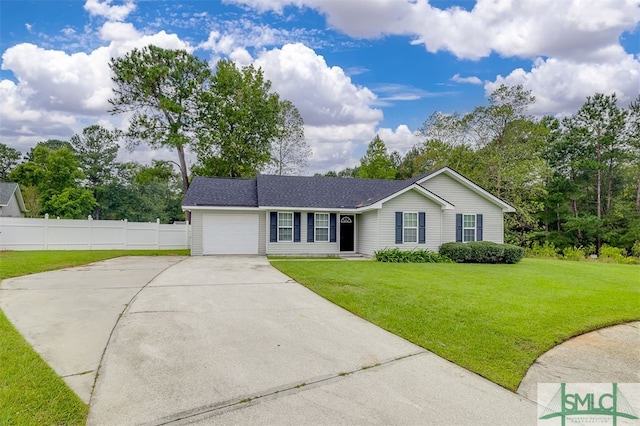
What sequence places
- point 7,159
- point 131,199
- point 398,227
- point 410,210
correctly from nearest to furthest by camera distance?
point 398,227, point 410,210, point 7,159, point 131,199

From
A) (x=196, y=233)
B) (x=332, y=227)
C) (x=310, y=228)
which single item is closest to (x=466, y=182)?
(x=332, y=227)

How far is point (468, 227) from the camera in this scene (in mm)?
17156

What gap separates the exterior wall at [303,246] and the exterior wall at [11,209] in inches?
881

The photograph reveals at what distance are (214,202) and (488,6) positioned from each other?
44.2 feet

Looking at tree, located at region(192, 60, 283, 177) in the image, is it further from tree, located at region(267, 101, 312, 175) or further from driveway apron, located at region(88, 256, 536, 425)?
driveway apron, located at region(88, 256, 536, 425)

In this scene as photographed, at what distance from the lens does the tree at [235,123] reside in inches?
1060

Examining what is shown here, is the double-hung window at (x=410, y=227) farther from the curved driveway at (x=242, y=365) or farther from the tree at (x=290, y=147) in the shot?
the tree at (x=290, y=147)

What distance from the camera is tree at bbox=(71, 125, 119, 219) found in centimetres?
3884

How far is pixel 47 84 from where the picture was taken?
570 inches

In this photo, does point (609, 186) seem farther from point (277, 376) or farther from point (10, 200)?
point (10, 200)

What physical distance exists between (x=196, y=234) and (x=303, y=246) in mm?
5156

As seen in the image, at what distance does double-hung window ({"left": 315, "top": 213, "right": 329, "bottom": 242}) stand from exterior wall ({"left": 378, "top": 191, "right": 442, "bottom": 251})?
3.02m

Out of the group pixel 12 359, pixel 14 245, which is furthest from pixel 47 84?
pixel 12 359

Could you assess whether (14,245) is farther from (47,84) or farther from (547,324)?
(547,324)
